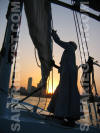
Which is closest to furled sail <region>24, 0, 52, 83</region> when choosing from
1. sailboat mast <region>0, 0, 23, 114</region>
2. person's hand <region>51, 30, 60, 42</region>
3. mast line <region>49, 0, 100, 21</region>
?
person's hand <region>51, 30, 60, 42</region>

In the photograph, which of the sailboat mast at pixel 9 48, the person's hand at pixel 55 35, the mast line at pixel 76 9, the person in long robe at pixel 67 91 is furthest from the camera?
the mast line at pixel 76 9

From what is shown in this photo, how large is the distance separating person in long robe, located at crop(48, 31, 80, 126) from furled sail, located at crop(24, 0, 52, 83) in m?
0.26

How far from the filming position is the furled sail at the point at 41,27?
241cm

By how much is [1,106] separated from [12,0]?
64.5 inches

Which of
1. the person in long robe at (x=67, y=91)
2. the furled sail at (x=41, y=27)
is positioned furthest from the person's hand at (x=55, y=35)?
the furled sail at (x=41, y=27)

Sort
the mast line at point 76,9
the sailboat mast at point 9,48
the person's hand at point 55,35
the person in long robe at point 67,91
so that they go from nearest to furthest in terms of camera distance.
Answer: the sailboat mast at point 9,48 → the person in long robe at point 67,91 → the person's hand at point 55,35 → the mast line at point 76,9

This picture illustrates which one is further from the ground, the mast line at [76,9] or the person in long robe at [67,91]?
the mast line at [76,9]

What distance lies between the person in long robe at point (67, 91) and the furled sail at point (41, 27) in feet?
0.86

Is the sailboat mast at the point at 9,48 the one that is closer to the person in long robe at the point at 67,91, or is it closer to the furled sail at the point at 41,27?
the furled sail at the point at 41,27

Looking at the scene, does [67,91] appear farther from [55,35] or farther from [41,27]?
[41,27]

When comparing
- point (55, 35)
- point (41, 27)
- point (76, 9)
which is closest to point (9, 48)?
point (41, 27)

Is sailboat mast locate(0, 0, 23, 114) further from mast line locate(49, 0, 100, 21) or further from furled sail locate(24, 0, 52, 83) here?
mast line locate(49, 0, 100, 21)

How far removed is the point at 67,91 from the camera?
92.5 inches

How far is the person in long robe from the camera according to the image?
2.24 meters
